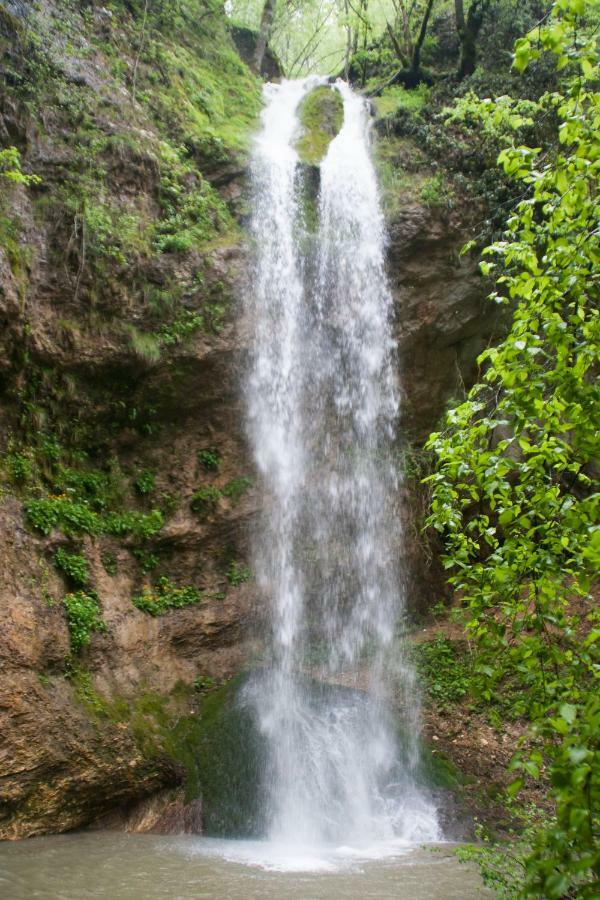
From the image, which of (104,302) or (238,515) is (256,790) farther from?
(104,302)

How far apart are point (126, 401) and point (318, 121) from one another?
863cm

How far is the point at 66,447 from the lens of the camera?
8.89 metres

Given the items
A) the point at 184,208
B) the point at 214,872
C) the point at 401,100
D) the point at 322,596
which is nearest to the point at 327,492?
the point at 322,596

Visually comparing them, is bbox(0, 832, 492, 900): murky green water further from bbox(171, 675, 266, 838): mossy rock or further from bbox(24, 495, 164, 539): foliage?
bbox(24, 495, 164, 539): foliage

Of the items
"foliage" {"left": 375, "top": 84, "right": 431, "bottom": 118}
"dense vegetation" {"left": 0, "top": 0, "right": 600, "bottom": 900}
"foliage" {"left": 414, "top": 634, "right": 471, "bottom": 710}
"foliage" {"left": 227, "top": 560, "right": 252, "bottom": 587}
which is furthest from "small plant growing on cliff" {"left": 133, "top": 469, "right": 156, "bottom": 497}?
"foliage" {"left": 375, "top": 84, "right": 431, "bottom": 118}

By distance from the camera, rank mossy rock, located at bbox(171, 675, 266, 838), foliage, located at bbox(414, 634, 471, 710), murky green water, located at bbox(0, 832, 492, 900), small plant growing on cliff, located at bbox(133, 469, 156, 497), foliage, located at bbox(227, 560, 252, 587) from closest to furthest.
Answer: murky green water, located at bbox(0, 832, 492, 900), mossy rock, located at bbox(171, 675, 266, 838), foliage, located at bbox(414, 634, 471, 710), small plant growing on cliff, located at bbox(133, 469, 156, 497), foliage, located at bbox(227, 560, 252, 587)

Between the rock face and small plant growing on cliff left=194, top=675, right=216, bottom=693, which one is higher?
the rock face

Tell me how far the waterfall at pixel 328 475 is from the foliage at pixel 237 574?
18 cm

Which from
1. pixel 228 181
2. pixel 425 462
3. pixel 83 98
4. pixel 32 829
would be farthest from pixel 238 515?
pixel 83 98

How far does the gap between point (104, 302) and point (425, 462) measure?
6254 mm

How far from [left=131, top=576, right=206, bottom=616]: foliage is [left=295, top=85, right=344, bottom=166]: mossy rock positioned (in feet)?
28.8

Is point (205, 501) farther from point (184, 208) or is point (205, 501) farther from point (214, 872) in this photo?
point (214, 872)

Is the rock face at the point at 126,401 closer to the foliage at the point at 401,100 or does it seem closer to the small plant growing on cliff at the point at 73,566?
the small plant growing on cliff at the point at 73,566

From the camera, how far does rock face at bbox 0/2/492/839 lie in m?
6.96
